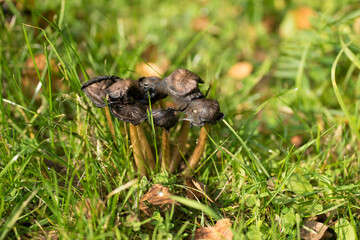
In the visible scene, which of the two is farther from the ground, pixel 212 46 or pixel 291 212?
pixel 212 46

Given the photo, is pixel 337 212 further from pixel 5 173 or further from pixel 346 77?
pixel 5 173

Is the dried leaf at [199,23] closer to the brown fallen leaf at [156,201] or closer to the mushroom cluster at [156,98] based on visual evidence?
the mushroom cluster at [156,98]

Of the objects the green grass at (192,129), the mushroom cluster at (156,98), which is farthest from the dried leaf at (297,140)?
the mushroom cluster at (156,98)

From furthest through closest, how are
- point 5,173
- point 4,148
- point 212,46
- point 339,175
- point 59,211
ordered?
1. point 212,46
2. point 339,175
3. point 4,148
4. point 5,173
5. point 59,211

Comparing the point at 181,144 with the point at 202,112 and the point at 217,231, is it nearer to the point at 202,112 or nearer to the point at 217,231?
the point at 202,112

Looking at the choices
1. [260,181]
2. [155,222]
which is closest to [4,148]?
[155,222]

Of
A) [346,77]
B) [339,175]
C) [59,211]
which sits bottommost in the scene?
[339,175]

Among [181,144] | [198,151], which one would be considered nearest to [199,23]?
[181,144]
